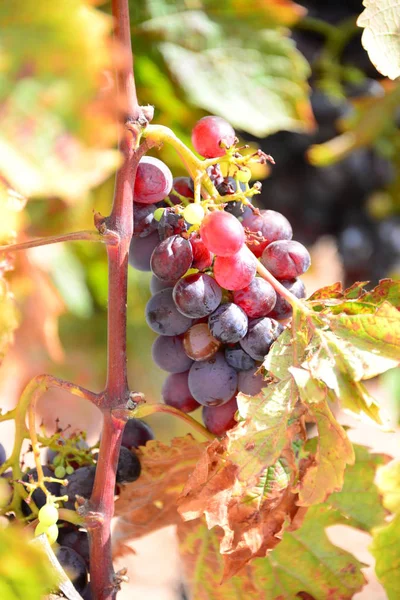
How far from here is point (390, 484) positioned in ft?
1.99

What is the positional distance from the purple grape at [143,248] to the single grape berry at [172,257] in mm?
49

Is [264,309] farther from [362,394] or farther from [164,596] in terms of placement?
[164,596]

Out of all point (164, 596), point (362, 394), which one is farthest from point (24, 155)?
point (164, 596)

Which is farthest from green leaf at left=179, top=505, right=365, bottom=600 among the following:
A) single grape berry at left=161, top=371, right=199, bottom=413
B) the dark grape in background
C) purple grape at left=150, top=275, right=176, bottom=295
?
the dark grape in background

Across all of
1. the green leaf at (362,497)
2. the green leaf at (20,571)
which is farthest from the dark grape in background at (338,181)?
the green leaf at (20,571)

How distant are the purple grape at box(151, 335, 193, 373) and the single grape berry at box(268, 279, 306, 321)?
0.25 ft

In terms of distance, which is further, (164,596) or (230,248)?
(164,596)

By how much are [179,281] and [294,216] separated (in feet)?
2.48

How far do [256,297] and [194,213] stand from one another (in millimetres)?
89

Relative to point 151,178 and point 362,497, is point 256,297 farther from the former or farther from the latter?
point 362,497

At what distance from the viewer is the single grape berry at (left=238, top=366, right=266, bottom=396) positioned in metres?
0.57

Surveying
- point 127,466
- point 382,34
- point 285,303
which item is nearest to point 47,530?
point 127,466

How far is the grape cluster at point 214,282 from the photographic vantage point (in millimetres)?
526

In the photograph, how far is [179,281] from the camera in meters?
0.54
